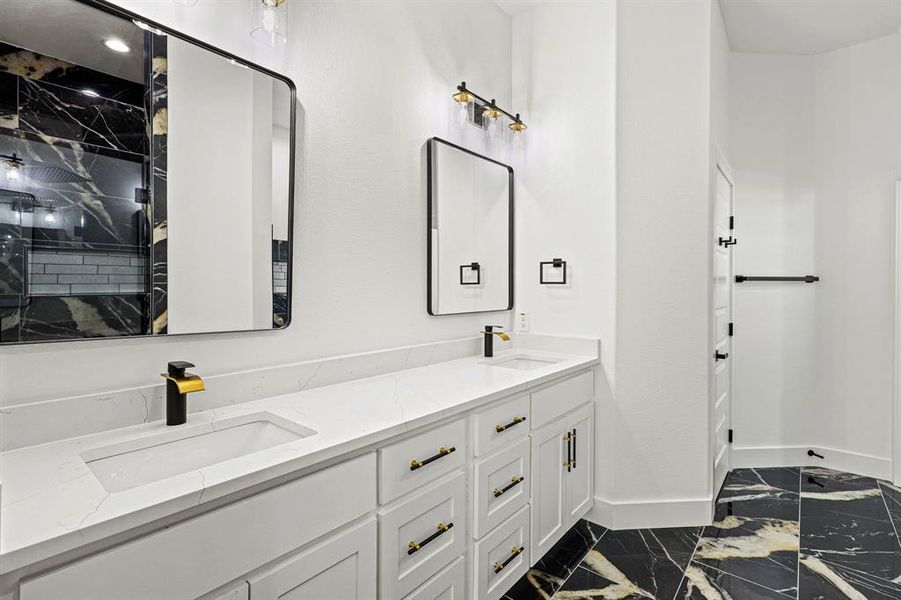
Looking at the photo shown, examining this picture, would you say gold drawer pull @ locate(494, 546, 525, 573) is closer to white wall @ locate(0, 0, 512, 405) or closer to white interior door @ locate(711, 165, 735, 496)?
white wall @ locate(0, 0, 512, 405)

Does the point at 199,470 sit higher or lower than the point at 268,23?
lower

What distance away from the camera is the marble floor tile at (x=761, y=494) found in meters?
2.67

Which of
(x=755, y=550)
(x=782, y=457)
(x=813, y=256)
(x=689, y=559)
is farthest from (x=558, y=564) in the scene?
(x=813, y=256)

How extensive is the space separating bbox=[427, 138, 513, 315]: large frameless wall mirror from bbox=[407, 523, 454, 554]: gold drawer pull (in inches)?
40.3

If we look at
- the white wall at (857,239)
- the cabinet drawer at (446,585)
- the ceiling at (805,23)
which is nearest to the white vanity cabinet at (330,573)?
the cabinet drawer at (446,585)

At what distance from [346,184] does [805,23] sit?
3.05 meters

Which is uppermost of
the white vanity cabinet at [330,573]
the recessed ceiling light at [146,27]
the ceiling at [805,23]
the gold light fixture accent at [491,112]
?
the ceiling at [805,23]

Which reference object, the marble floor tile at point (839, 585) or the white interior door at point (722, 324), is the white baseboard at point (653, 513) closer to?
the white interior door at point (722, 324)

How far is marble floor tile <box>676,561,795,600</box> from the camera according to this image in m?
1.94

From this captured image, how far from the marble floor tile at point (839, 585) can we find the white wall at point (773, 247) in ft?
4.23

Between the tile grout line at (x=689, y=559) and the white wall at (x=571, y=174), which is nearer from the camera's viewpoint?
the tile grout line at (x=689, y=559)

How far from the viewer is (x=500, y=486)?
1771 mm

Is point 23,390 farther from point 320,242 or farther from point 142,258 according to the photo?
point 320,242

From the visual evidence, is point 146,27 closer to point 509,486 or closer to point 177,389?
point 177,389
